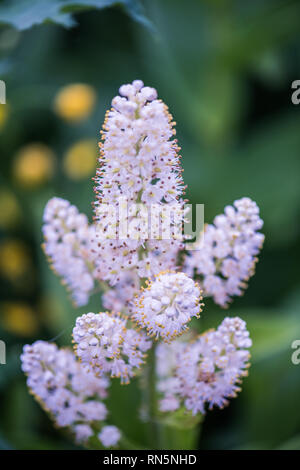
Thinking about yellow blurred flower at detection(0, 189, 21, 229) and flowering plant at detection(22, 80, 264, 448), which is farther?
yellow blurred flower at detection(0, 189, 21, 229)

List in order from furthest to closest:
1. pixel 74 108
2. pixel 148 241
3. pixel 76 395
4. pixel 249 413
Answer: pixel 74 108
pixel 249 413
pixel 76 395
pixel 148 241

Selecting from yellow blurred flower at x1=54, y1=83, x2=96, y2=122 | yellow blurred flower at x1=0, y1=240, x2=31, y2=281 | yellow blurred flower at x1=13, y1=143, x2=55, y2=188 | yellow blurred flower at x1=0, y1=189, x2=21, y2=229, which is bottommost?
yellow blurred flower at x1=0, y1=240, x2=31, y2=281

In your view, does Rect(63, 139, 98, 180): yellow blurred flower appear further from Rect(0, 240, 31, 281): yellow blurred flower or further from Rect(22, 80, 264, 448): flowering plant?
Rect(22, 80, 264, 448): flowering plant

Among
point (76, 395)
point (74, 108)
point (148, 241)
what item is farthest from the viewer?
point (74, 108)

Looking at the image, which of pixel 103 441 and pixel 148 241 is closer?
pixel 148 241

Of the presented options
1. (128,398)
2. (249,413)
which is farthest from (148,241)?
(249,413)

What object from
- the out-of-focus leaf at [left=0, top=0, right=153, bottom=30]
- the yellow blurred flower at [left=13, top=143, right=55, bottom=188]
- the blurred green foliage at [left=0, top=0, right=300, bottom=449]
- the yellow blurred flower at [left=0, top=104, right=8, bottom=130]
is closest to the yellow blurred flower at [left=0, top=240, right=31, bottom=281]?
the blurred green foliage at [left=0, top=0, right=300, bottom=449]

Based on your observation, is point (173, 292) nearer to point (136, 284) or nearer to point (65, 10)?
point (136, 284)
